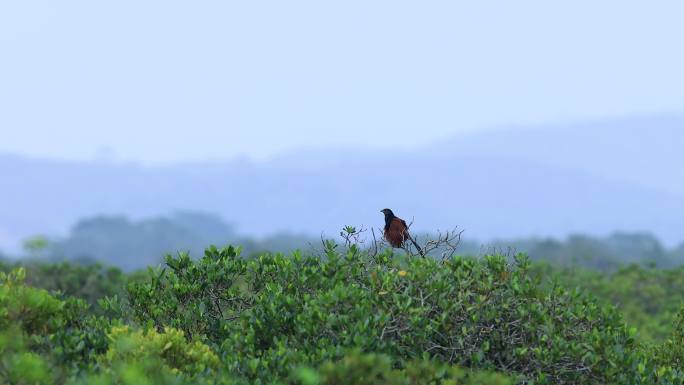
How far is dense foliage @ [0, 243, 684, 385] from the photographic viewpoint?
7.97m

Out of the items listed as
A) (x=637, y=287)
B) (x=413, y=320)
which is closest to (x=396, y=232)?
(x=413, y=320)

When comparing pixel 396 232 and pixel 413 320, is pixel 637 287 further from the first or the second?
pixel 413 320

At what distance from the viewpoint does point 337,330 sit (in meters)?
8.73

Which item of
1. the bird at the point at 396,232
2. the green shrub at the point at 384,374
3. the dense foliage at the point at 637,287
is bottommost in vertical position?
the dense foliage at the point at 637,287

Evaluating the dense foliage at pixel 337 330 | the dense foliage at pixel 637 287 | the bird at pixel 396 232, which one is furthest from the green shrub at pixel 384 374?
the dense foliage at pixel 637 287

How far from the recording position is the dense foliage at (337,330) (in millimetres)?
7969

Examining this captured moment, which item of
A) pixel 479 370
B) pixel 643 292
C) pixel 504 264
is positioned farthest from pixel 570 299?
pixel 643 292

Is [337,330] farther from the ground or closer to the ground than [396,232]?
closer to the ground

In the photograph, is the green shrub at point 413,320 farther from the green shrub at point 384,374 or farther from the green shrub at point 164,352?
the green shrub at point 384,374

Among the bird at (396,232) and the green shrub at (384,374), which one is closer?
the green shrub at (384,374)

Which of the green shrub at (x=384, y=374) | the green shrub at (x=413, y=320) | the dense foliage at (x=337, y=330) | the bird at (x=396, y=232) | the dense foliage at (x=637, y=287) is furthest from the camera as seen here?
the dense foliage at (x=637, y=287)

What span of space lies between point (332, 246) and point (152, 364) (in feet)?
10.0

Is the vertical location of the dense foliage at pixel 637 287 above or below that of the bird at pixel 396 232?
below

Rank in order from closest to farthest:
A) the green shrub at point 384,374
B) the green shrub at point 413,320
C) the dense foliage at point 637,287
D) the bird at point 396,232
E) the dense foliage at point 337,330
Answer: the green shrub at point 384,374
the dense foliage at point 337,330
the green shrub at point 413,320
the bird at point 396,232
the dense foliage at point 637,287
